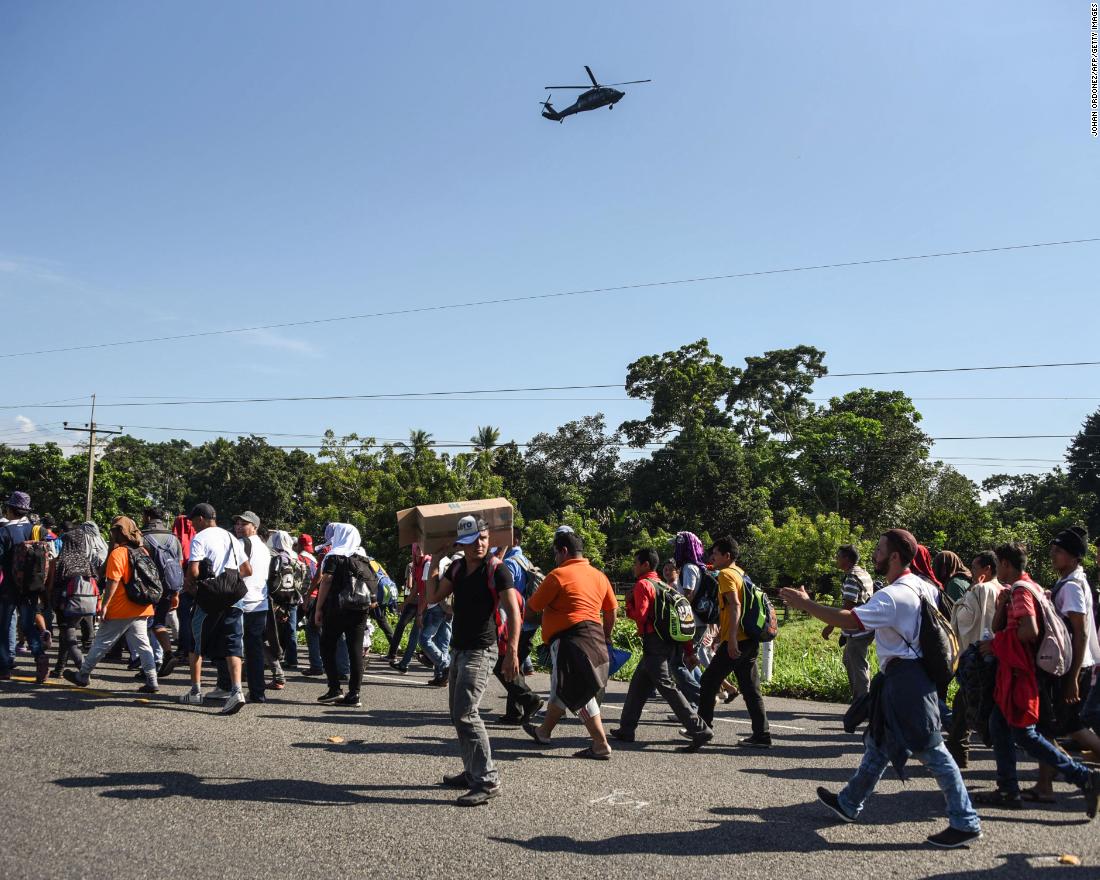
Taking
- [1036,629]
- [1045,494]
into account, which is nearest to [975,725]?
[1036,629]

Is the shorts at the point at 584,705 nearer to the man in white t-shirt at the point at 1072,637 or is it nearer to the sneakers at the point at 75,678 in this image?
the man in white t-shirt at the point at 1072,637

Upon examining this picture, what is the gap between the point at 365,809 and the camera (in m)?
5.73

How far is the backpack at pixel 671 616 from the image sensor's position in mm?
8047

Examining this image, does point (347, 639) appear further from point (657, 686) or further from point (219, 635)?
point (657, 686)

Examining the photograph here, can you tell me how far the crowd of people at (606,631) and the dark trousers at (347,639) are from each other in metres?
0.02

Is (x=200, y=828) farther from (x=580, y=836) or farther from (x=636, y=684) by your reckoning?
(x=636, y=684)

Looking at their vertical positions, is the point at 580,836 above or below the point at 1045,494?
below

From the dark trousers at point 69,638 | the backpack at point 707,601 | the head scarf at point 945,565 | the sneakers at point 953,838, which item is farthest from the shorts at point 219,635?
the head scarf at point 945,565

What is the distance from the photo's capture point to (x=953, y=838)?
16.9 feet

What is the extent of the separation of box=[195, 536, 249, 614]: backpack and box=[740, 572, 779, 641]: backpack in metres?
4.73

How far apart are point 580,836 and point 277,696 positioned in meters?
5.67

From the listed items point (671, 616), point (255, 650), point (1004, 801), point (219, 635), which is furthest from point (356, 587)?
point (1004, 801)

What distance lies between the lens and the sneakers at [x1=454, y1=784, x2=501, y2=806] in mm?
5836

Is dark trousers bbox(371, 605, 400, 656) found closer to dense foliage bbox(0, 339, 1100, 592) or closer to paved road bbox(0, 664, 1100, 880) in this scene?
paved road bbox(0, 664, 1100, 880)
